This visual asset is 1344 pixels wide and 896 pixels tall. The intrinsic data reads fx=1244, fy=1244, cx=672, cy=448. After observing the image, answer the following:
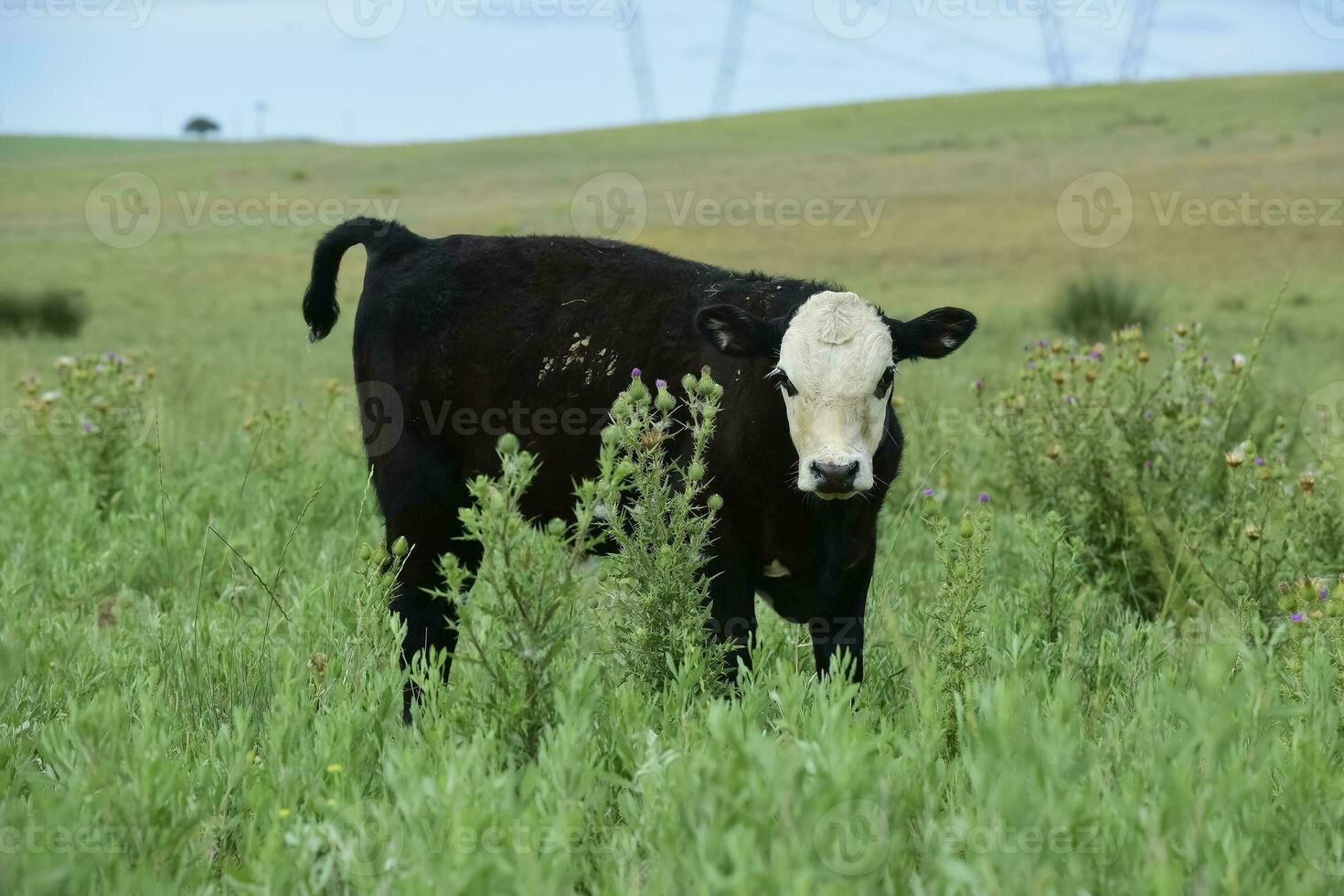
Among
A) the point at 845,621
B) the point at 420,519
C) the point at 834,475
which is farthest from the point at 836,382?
the point at 420,519

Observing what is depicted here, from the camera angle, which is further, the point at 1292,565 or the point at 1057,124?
the point at 1057,124

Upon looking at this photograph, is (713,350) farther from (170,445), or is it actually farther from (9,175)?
(9,175)

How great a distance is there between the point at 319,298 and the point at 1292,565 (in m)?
4.44

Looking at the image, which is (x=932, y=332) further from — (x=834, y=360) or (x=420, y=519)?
(x=420, y=519)

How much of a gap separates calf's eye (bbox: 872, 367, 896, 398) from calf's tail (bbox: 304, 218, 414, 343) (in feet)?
7.60

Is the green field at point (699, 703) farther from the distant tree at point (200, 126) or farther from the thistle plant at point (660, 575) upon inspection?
the distant tree at point (200, 126)

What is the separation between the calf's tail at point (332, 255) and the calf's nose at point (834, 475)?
248 cm

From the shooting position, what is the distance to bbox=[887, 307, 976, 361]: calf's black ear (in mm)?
4516

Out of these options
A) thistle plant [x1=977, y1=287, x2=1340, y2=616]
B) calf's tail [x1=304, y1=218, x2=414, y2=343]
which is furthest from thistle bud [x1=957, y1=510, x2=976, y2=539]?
calf's tail [x1=304, y1=218, x2=414, y2=343]

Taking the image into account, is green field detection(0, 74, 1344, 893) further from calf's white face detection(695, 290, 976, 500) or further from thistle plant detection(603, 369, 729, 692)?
calf's white face detection(695, 290, 976, 500)

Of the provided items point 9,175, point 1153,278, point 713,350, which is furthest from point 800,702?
point 9,175

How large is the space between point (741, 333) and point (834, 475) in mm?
774

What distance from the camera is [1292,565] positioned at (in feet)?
17.4

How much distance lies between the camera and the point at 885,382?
438cm
